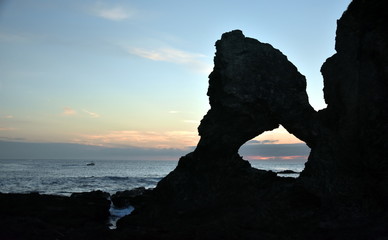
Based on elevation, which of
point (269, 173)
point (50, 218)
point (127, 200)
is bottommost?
point (127, 200)

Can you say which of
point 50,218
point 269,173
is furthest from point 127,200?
point 269,173

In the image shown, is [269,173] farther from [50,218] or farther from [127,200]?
[127,200]

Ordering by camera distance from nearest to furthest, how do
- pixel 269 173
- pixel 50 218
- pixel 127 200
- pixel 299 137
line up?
1. pixel 50 218
2. pixel 299 137
3. pixel 269 173
4. pixel 127 200

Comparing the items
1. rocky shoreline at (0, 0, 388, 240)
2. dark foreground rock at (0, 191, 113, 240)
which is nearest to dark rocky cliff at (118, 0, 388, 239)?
rocky shoreline at (0, 0, 388, 240)

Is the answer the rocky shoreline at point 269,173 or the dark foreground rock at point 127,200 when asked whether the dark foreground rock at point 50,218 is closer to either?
the rocky shoreline at point 269,173

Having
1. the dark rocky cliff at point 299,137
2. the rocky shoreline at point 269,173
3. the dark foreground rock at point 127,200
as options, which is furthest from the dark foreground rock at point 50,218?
the dark foreground rock at point 127,200

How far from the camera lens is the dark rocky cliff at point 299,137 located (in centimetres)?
1850

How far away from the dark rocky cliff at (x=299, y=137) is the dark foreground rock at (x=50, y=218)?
2.24 m

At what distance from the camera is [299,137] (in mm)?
24906

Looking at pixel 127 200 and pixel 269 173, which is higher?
pixel 269 173

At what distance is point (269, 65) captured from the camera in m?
25.2

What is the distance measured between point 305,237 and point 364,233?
9.11ft

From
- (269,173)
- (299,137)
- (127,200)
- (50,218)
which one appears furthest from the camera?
(127,200)

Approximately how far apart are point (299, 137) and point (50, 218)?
18516 mm
